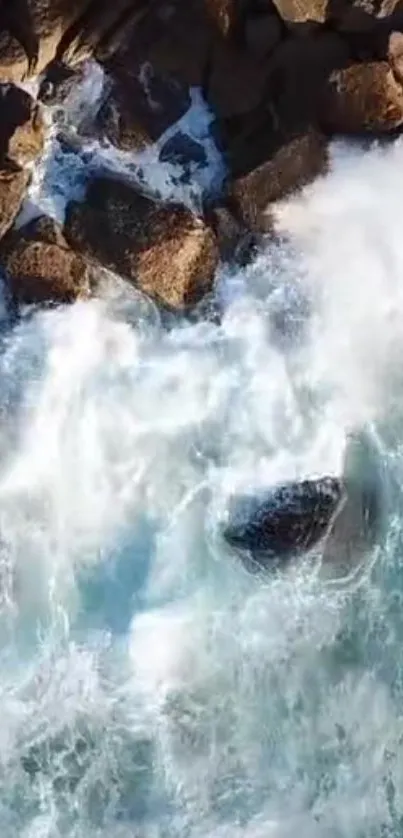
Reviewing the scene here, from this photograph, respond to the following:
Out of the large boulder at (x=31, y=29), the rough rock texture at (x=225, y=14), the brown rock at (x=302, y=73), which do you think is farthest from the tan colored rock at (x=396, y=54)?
the large boulder at (x=31, y=29)

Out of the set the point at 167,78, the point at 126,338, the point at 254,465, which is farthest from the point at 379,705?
the point at 167,78

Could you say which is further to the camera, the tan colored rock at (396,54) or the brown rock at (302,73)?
the brown rock at (302,73)

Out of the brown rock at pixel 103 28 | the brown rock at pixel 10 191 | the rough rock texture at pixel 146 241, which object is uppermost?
the brown rock at pixel 103 28

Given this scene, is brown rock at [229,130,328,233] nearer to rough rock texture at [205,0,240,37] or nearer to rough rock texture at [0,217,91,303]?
rough rock texture at [205,0,240,37]

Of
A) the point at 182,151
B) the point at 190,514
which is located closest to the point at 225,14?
the point at 182,151

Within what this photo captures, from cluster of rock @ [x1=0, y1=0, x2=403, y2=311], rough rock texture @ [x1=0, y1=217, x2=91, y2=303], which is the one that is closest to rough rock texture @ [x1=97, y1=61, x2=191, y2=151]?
cluster of rock @ [x1=0, y1=0, x2=403, y2=311]

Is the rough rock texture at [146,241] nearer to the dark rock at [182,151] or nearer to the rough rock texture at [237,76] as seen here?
the dark rock at [182,151]

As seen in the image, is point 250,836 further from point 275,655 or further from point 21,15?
point 21,15

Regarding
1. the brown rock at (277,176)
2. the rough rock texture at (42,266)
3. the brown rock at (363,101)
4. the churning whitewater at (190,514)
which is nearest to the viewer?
the brown rock at (363,101)
